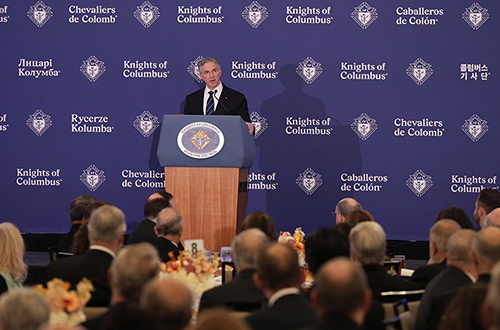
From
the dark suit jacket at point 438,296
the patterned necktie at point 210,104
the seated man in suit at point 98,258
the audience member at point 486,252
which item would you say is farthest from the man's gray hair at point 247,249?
the patterned necktie at point 210,104

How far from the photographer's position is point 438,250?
4406mm

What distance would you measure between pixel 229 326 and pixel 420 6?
25.1 ft

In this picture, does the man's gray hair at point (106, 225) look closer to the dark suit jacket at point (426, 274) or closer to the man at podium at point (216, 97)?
the dark suit jacket at point (426, 274)

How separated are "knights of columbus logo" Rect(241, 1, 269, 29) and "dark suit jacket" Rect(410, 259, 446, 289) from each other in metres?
5.27

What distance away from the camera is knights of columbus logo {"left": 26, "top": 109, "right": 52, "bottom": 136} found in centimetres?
906

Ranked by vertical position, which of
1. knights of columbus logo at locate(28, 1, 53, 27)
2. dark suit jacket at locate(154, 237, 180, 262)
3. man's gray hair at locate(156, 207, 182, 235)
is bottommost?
dark suit jacket at locate(154, 237, 180, 262)

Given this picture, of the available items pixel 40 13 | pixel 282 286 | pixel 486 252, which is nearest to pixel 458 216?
pixel 486 252

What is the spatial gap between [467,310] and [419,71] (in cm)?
662

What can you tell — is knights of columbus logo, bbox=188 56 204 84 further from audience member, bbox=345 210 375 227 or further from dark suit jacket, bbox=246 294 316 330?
dark suit jacket, bbox=246 294 316 330

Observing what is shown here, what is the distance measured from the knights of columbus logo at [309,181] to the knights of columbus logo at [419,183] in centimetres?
115

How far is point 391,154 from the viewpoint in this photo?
28.8 feet

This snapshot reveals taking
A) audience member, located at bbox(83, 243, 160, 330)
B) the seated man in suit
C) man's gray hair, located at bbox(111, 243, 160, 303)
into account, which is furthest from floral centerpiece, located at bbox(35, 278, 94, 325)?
the seated man in suit

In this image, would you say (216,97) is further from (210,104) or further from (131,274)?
(131,274)

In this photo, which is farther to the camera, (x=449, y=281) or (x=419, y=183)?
(x=419, y=183)
